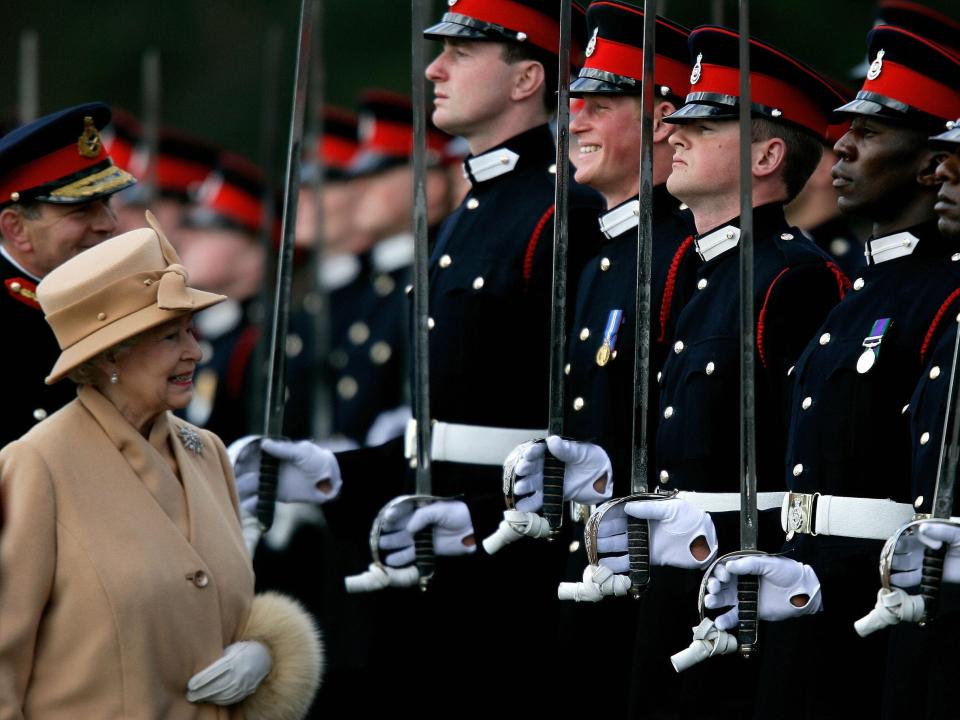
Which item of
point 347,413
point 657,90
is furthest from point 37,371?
point 347,413

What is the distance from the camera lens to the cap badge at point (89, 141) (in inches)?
269

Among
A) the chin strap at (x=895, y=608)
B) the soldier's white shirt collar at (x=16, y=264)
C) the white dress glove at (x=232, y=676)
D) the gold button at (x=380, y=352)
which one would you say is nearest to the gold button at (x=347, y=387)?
the gold button at (x=380, y=352)

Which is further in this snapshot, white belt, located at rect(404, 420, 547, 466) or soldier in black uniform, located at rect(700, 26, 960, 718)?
white belt, located at rect(404, 420, 547, 466)

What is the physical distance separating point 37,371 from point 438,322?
131cm

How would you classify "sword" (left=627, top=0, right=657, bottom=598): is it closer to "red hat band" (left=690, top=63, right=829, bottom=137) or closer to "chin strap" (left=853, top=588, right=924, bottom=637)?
"red hat band" (left=690, top=63, right=829, bottom=137)

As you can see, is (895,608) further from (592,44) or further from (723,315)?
(592,44)

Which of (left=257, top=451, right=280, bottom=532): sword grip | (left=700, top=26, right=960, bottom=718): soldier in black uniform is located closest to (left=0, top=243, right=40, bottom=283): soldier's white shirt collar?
(left=257, top=451, right=280, bottom=532): sword grip

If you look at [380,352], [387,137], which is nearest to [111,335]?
[380,352]

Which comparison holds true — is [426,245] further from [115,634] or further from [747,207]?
[115,634]

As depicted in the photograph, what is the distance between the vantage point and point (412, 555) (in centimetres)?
641

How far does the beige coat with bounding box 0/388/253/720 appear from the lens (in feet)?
16.3

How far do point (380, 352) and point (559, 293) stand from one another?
5.17 meters

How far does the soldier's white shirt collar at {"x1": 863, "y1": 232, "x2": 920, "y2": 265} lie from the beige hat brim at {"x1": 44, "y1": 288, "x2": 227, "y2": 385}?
1847mm

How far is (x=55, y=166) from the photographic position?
6.72 m
